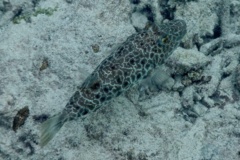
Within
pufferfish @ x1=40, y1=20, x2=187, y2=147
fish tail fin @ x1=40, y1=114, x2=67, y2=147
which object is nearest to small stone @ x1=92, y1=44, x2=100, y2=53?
pufferfish @ x1=40, y1=20, x2=187, y2=147

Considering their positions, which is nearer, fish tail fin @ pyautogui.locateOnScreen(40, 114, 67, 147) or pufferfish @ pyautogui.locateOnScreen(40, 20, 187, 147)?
fish tail fin @ pyautogui.locateOnScreen(40, 114, 67, 147)

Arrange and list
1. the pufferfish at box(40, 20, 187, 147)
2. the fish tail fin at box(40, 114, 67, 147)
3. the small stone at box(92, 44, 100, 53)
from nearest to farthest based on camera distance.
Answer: the fish tail fin at box(40, 114, 67, 147), the pufferfish at box(40, 20, 187, 147), the small stone at box(92, 44, 100, 53)

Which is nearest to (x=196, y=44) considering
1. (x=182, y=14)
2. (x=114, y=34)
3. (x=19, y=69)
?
(x=182, y=14)

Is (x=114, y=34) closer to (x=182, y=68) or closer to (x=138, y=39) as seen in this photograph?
(x=138, y=39)

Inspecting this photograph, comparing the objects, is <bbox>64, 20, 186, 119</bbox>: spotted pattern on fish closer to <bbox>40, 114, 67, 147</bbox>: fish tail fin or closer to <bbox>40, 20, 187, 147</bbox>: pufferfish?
<bbox>40, 20, 187, 147</bbox>: pufferfish

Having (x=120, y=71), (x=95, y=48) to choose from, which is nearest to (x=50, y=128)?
(x=120, y=71)

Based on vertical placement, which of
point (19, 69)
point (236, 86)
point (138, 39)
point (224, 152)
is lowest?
point (224, 152)

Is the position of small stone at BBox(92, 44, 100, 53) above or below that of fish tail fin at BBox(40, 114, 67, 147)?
above

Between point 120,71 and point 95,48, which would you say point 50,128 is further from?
point 95,48
